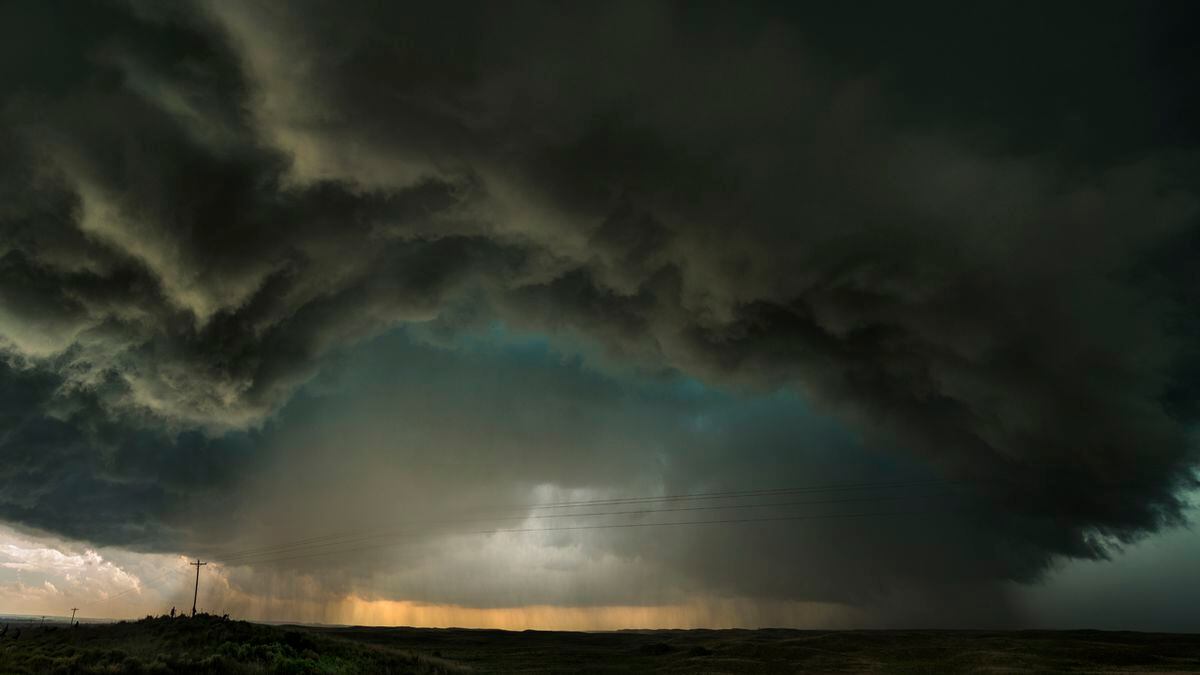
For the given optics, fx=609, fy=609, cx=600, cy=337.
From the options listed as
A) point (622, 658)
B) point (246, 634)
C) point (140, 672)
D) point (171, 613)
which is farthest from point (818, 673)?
point (171, 613)

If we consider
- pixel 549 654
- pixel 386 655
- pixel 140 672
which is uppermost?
pixel 140 672

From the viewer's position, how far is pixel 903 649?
107688 mm

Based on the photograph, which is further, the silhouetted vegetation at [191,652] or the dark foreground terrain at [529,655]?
the dark foreground terrain at [529,655]

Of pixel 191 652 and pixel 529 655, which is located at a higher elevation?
pixel 191 652

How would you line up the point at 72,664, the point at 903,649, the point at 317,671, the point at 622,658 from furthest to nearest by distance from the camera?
the point at 622,658 → the point at 903,649 → the point at 317,671 → the point at 72,664

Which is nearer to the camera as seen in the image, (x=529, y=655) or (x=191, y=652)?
(x=191, y=652)

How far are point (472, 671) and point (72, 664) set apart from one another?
47.2 m

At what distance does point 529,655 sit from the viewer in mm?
125688

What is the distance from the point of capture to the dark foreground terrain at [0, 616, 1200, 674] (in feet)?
172

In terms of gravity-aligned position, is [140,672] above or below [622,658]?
above

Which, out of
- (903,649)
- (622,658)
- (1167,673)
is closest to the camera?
(1167,673)

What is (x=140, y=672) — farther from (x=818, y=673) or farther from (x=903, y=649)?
(x=903, y=649)

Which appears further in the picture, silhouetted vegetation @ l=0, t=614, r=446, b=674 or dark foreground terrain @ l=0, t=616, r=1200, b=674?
dark foreground terrain @ l=0, t=616, r=1200, b=674

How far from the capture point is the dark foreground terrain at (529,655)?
52.5m
